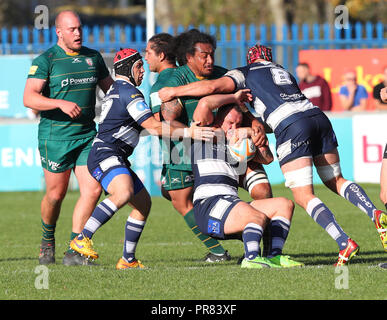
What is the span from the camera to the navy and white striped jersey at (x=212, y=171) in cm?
750

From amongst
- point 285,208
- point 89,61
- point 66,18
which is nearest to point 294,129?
point 285,208

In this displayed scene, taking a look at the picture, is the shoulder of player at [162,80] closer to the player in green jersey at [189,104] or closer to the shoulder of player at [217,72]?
the player in green jersey at [189,104]

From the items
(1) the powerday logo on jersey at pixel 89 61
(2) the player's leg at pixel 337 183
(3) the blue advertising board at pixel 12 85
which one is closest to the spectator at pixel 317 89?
(3) the blue advertising board at pixel 12 85

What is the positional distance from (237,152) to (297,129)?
0.55 m

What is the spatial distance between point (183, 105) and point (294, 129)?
108 centimetres

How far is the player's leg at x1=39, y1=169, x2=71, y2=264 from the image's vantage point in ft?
29.0

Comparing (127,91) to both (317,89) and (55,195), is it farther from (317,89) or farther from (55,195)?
(317,89)

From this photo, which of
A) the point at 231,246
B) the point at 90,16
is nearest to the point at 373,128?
the point at 231,246

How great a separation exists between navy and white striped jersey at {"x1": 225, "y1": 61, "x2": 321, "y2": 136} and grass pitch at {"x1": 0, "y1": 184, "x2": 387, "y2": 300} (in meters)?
1.27

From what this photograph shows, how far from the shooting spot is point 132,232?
26.9 feet

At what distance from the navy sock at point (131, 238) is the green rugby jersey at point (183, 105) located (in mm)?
723

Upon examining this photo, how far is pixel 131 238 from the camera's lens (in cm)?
817

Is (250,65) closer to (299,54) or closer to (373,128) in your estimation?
(373,128)

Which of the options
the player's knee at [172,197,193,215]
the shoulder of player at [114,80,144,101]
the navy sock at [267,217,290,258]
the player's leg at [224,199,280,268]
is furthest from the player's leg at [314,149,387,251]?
the shoulder of player at [114,80,144,101]
